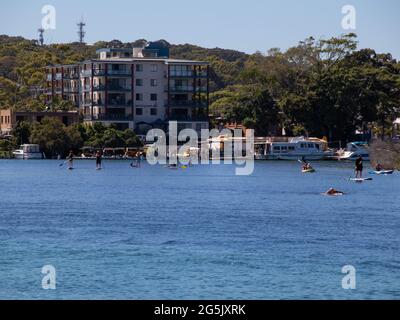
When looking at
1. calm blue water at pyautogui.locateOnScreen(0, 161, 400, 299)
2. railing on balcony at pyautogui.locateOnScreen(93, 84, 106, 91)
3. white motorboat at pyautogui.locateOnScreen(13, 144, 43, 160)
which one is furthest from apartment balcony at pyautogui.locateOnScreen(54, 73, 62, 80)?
calm blue water at pyautogui.locateOnScreen(0, 161, 400, 299)

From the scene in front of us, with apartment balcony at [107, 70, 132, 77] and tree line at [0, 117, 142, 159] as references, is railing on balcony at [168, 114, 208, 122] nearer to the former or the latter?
apartment balcony at [107, 70, 132, 77]

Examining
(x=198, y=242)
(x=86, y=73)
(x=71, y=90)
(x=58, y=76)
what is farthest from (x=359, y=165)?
(x=58, y=76)

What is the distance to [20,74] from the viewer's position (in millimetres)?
195625

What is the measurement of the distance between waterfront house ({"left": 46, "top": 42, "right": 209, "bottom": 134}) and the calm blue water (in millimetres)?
75348

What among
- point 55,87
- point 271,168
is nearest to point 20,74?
point 55,87

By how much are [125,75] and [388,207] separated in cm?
9724

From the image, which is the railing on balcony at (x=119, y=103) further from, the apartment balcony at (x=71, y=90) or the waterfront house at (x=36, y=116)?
the apartment balcony at (x=71, y=90)

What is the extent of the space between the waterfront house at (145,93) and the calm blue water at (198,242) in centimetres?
7535

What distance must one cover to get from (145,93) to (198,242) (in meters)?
115

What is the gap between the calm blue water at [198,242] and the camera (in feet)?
111

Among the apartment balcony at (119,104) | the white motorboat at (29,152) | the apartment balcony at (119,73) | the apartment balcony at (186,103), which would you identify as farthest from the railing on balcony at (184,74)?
the white motorboat at (29,152)

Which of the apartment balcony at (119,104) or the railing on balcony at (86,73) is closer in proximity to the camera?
the apartment balcony at (119,104)

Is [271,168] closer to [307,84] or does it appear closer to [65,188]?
[307,84]

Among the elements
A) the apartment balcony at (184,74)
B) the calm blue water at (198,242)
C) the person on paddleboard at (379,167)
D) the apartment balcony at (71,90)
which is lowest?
the calm blue water at (198,242)
